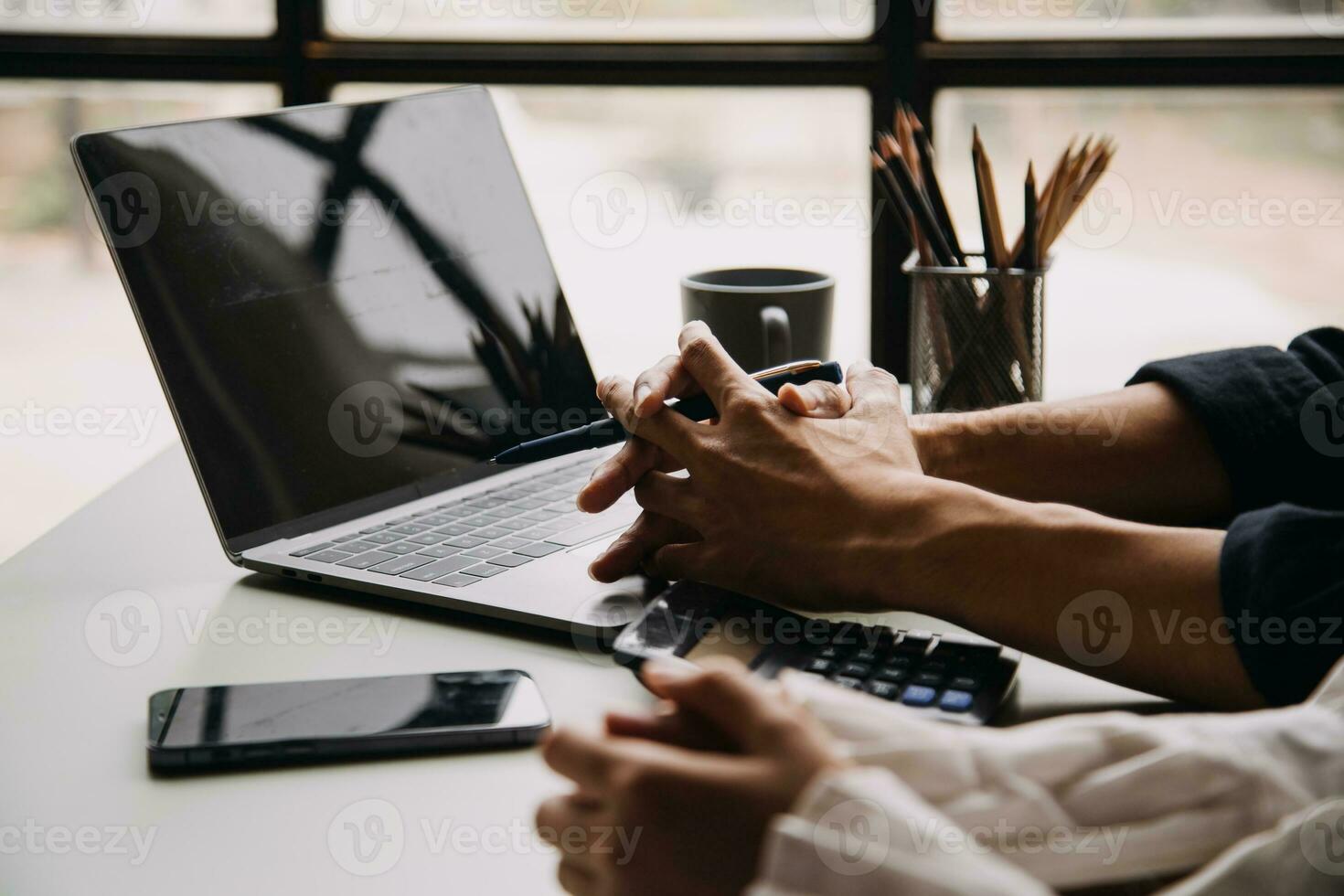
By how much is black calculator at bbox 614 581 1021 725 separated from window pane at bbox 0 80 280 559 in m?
1.21

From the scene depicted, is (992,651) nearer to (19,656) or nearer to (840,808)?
(840,808)

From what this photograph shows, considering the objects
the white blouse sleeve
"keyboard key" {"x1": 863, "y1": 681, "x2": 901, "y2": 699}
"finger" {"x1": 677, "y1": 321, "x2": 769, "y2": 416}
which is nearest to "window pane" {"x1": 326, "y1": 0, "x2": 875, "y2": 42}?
"finger" {"x1": 677, "y1": 321, "x2": 769, "y2": 416}

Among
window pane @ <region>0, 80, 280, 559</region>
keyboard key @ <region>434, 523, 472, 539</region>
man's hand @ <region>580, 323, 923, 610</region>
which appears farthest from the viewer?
window pane @ <region>0, 80, 280, 559</region>

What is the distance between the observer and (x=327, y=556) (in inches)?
32.1

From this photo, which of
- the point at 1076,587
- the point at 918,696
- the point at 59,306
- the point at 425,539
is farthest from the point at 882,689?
the point at 59,306

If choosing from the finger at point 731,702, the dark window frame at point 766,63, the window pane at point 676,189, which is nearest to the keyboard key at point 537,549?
the finger at point 731,702

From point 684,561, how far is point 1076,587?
0.23 meters

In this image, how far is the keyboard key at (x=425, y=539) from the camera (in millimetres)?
838

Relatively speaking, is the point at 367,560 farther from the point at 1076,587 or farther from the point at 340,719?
the point at 1076,587

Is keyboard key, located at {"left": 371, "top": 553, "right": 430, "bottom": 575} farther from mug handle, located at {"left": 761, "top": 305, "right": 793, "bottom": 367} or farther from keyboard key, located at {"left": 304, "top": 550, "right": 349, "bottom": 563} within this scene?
Answer: mug handle, located at {"left": 761, "top": 305, "right": 793, "bottom": 367}

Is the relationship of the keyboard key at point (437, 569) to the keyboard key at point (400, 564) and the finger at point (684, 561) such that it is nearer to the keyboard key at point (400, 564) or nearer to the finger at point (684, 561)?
the keyboard key at point (400, 564)

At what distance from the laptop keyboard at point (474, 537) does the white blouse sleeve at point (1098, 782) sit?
1.18 feet

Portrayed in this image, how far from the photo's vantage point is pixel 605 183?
5.68 feet

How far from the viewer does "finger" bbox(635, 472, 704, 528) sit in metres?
0.79
